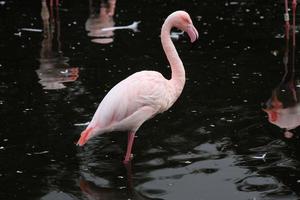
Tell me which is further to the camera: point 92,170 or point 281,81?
point 281,81

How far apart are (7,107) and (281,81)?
3.77m

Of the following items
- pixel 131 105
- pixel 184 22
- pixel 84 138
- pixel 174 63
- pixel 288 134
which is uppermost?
pixel 184 22

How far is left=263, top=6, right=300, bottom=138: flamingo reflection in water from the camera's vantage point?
675 centimetres

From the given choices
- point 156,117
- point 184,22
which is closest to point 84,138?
point 184,22

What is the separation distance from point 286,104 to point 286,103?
0.05 metres

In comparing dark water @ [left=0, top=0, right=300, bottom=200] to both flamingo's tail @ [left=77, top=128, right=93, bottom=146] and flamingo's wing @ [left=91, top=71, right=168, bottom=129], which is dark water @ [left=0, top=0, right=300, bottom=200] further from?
flamingo's wing @ [left=91, top=71, right=168, bottom=129]

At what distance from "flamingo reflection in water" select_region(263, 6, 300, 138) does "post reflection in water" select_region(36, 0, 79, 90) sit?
9.67 ft

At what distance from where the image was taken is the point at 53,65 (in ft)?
31.9

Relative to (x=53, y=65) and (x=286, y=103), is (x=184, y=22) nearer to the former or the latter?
(x=286, y=103)

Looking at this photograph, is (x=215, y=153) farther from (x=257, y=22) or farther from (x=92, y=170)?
(x=257, y=22)

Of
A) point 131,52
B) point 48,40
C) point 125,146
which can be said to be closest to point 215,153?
point 125,146

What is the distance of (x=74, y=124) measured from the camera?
22.9 ft

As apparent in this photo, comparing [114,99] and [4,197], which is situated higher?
[114,99]

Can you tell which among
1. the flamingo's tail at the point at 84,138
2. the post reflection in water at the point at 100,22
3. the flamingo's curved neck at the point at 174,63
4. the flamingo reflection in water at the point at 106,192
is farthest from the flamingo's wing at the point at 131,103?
the post reflection in water at the point at 100,22
